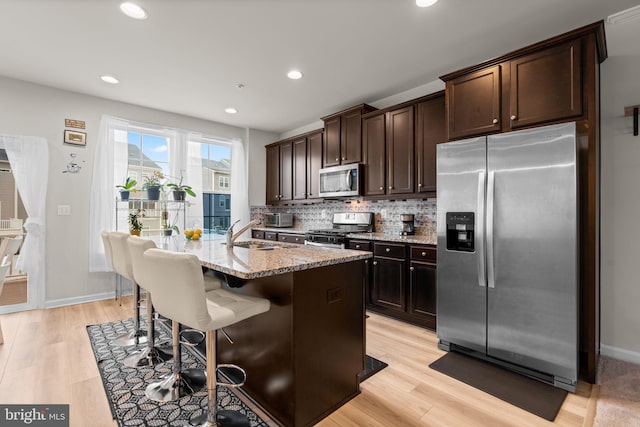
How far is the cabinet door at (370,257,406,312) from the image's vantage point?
3262 mm

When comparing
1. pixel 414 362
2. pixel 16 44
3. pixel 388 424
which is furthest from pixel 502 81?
pixel 16 44

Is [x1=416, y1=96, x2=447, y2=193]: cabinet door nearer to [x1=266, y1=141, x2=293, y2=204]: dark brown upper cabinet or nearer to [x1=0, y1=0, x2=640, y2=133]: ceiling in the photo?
[x1=0, y1=0, x2=640, y2=133]: ceiling

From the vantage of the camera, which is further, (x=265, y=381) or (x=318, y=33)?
(x=318, y=33)

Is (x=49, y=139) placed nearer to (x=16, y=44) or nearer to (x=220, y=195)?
(x=16, y=44)

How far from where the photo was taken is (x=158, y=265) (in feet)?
4.89

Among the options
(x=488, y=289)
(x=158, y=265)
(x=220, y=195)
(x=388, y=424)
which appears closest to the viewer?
(x=158, y=265)

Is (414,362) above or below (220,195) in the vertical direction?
below

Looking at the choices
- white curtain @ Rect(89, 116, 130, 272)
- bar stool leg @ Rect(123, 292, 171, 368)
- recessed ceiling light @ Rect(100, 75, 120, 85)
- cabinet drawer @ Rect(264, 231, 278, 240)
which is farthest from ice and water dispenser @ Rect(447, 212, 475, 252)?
white curtain @ Rect(89, 116, 130, 272)

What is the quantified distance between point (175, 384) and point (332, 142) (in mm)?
3455

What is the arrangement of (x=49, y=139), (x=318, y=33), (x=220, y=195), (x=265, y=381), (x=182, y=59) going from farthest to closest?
(x=220, y=195) → (x=49, y=139) → (x=182, y=59) → (x=318, y=33) → (x=265, y=381)

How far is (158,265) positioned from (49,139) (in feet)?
11.8

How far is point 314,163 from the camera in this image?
480 cm

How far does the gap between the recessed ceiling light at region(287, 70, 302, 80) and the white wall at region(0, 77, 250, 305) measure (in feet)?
8.45

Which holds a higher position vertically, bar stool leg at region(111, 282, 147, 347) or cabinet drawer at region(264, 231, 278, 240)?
cabinet drawer at region(264, 231, 278, 240)
